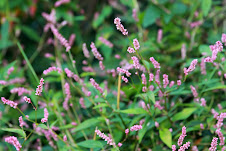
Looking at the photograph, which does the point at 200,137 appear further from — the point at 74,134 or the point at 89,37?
the point at 89,37

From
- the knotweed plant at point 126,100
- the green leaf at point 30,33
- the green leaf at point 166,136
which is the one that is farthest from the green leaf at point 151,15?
the green leaf at point 30,33

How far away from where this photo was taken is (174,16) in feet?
6.55

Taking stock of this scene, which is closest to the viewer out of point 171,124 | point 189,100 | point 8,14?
point 171,124

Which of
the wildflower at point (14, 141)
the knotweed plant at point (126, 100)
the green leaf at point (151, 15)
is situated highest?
the green leaf at point (151, 15)

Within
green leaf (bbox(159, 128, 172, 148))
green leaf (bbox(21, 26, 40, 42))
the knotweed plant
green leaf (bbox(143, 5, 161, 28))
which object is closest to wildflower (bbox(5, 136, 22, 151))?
the knotweed plant

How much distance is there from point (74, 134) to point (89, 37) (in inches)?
49.5

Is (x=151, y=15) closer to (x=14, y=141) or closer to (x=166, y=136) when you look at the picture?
(x=166, y=136)

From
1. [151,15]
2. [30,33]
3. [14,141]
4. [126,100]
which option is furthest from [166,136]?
[30,33]

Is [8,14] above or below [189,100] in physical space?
above

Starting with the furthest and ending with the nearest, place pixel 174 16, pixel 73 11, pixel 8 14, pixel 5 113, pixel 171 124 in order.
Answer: pixel 73 11
pixel 8 14
pixel 174 16
pixel 5 113
pixel 171 124

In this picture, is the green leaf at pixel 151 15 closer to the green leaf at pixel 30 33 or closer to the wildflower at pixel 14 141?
the green leaf at pixel 30 33

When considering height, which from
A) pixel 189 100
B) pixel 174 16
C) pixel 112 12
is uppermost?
pixel 112 12

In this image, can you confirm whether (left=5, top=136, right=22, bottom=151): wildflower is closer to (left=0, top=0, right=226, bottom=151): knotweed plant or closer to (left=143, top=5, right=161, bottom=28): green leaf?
(left=0, top=0, right=226, bottom=151): knotweed plant

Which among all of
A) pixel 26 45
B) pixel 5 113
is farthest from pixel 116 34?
pixel 5 113
